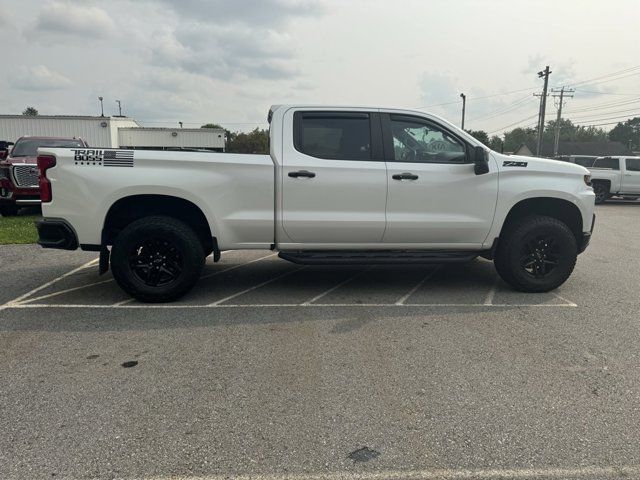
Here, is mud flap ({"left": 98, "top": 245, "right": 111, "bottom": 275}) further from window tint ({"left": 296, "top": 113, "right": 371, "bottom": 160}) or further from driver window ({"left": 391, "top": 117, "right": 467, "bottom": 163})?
driver window ({"left": 391, "top": 117, "right": 467, "bottom": 163})

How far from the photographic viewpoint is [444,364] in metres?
3.91

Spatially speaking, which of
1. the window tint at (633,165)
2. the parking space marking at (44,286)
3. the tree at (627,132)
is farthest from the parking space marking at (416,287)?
the tree at (627,132)

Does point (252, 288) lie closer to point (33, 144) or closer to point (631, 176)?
point (33, 144)

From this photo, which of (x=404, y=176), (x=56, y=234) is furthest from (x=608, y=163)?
→ (x=56, y=234)

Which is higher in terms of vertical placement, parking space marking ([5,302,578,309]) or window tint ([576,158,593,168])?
window tint ([576,158,593,168])

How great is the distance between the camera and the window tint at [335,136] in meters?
5.43

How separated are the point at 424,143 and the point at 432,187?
20.4 inches

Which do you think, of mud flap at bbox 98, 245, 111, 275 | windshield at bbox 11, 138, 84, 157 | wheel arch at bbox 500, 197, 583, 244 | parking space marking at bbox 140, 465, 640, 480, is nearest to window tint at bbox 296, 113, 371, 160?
wheel arch at bbox 500, 197, 583, 244

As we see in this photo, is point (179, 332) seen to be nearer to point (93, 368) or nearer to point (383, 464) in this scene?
point (93, 368)

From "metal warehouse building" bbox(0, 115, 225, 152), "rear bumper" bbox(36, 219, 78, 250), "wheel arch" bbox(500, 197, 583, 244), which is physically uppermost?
"metal warehouse building" bbox(0, 115, 225, 152)

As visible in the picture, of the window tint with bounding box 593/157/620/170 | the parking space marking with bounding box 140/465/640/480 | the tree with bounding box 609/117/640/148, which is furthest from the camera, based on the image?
the tree with bounding box 609/117/640/148

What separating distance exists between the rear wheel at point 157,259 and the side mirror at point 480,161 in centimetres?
310

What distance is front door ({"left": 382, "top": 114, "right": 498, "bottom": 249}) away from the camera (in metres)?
5.47

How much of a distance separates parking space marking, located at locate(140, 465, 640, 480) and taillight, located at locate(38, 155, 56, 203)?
142 inches
